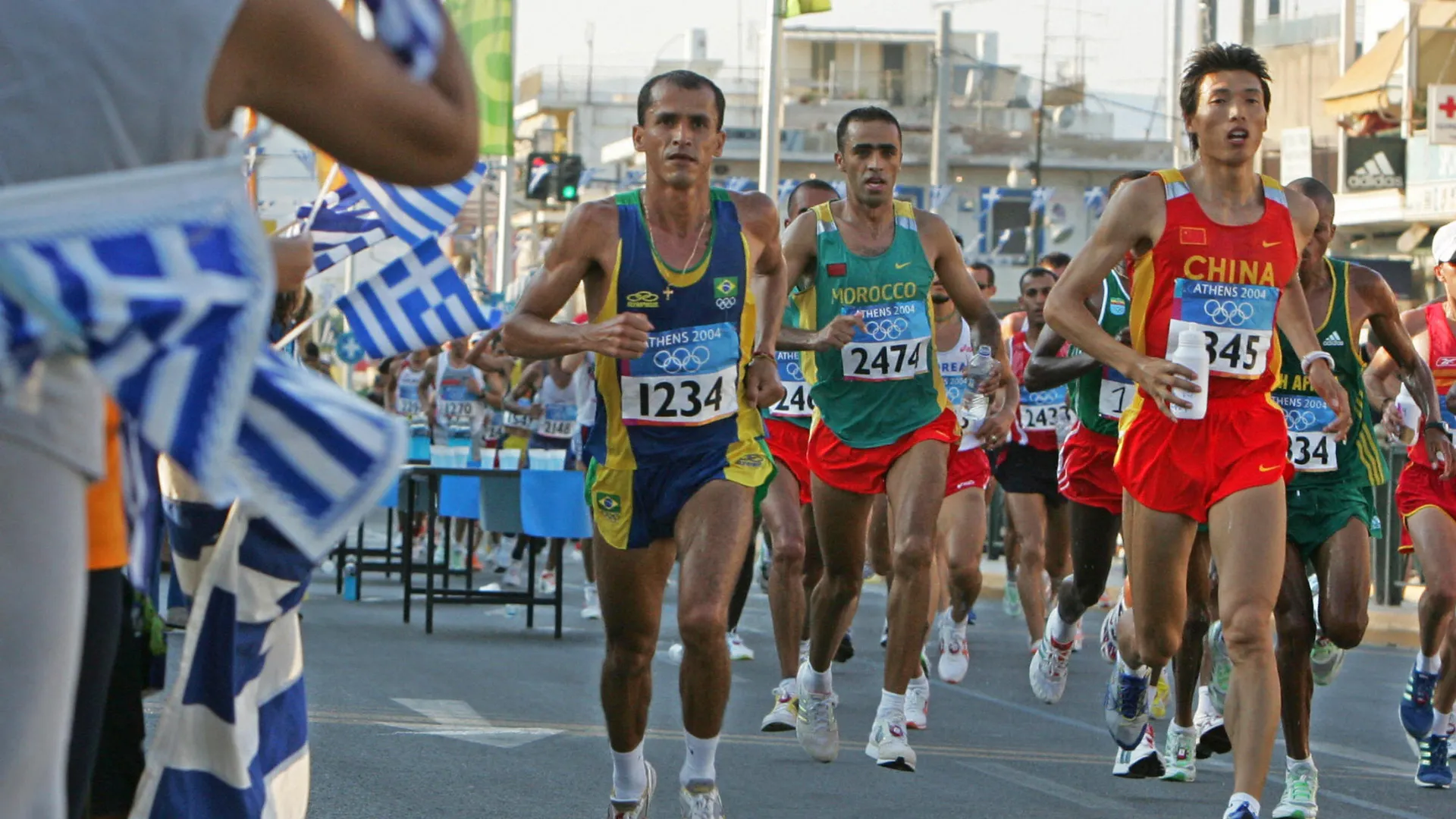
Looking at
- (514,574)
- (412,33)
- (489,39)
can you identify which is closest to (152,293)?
(412,33)

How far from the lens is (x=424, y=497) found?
63.1 feet

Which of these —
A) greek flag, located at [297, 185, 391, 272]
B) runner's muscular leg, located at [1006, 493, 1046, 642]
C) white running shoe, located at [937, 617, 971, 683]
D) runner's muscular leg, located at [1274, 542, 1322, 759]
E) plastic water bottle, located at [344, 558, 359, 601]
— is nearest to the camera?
runner's muscular leg, located at [1274, 542, 1322, 759]

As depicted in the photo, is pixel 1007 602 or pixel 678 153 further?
pixel 1007 602

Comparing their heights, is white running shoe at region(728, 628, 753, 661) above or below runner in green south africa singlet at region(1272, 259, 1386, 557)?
below

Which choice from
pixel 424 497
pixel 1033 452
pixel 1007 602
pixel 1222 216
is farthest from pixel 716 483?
pixel 424 497

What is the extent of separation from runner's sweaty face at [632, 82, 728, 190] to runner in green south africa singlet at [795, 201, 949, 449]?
1.94 metres

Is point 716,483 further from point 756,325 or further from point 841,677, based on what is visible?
point 841,677

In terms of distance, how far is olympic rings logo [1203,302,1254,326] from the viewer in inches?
281

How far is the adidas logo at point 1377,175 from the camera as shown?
37.5 meters

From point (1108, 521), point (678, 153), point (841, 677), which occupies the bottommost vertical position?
point (841, 677)

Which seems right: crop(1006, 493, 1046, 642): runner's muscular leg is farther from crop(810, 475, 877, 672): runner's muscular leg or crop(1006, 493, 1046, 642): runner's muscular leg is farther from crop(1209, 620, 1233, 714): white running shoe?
crop(810, 475, 877, 672): runner's muscular leg

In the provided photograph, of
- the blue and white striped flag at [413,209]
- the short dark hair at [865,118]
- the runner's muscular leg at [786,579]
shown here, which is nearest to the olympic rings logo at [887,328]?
the short dark hair at [865,118]

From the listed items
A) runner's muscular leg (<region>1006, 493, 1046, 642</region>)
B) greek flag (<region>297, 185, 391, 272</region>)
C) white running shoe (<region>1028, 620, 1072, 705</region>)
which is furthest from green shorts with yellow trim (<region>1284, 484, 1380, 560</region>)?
runner's muscular leg (<region>1006, 493, 1046, 642</region>)

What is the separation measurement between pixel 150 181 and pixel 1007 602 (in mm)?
15477
